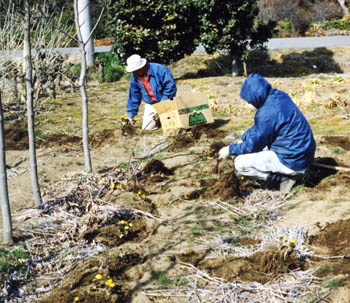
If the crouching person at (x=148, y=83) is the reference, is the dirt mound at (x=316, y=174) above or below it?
below

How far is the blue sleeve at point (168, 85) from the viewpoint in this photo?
7.52 metres

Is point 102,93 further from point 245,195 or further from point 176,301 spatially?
point 176,301

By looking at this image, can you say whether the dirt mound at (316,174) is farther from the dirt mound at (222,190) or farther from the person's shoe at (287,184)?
the dirt mound at (222,190)

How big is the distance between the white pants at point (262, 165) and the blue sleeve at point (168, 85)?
8.47 feet

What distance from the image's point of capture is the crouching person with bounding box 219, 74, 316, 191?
16.2ft

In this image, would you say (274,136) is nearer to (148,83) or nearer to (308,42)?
(148,83)

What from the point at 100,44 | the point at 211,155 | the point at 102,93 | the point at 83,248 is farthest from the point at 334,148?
the point at 100,44

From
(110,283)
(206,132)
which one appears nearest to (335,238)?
(110,283)

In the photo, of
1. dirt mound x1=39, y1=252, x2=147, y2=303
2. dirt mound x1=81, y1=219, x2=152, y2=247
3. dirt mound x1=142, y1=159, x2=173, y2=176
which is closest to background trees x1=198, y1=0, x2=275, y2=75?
dirt mound x1=142, y1=159, x2=173, y2=176

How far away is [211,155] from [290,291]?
3078 mm

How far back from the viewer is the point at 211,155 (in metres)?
6.43

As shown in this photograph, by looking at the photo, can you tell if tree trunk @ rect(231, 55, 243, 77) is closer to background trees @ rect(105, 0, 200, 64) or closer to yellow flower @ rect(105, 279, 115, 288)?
background trees @ rect(105, 0, 200, 64)

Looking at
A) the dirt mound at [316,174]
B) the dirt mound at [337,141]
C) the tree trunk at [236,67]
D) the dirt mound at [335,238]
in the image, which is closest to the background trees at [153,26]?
the tree trunk at [236,67]

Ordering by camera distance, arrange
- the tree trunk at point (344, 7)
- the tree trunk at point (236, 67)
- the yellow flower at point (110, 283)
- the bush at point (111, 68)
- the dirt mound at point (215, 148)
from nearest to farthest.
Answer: the yellow flower at point (110, 283) < the dirt mound at point (215, 148) < the tree trunk at point (236, 67) < the bush at point (111, 68) < the tree trunk at point (344, 7)
